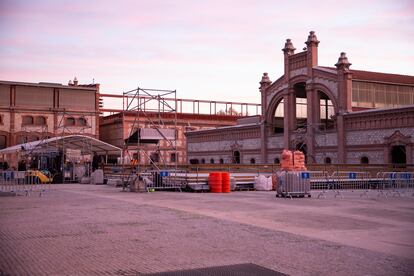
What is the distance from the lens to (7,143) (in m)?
60.3

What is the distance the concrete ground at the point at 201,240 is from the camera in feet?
26.5

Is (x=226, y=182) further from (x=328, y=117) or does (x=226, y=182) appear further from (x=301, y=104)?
(x=328, y=117)

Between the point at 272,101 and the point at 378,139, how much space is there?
13.9 metres

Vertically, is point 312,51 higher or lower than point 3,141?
higher

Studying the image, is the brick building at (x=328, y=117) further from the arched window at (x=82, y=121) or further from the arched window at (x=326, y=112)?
the arched window at (x=82, y=121)

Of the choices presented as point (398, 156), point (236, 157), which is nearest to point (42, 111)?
point (236, 157)

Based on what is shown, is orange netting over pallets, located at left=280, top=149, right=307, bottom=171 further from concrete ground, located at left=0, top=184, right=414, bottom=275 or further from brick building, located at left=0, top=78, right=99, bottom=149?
brick building, located at left=0, top=78, right=99, bottom=149

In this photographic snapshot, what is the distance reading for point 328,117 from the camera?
46.5 m

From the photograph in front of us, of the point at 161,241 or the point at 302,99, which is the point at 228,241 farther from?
the point at 302,99

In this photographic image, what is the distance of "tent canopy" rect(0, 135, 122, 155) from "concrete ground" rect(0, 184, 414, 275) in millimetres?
23556

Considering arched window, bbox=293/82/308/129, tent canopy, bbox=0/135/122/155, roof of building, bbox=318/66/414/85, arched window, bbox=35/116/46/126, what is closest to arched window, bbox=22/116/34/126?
arched window, bbox=35/116/46/126

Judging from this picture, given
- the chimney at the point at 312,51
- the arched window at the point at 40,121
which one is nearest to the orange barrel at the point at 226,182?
the chimney at the point at 312,51

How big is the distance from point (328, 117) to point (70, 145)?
2482 centimetres

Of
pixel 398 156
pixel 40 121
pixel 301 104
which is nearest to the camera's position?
pixel 398 156
